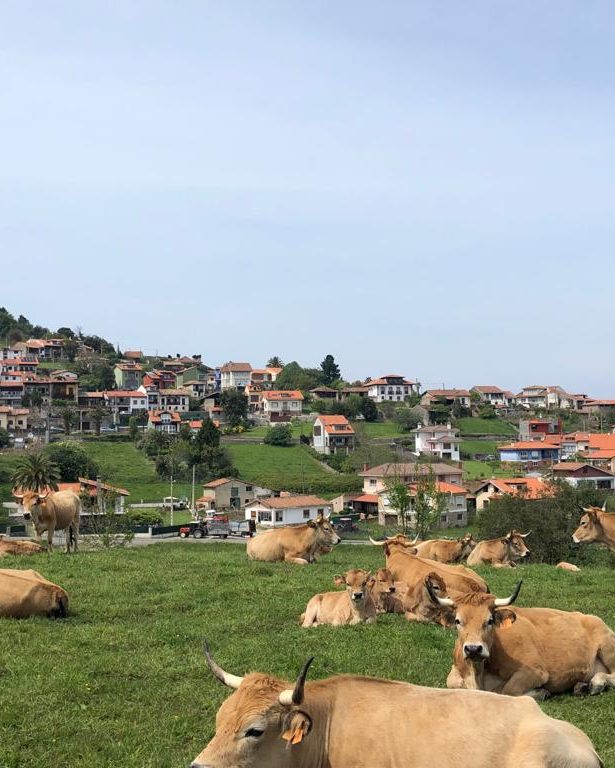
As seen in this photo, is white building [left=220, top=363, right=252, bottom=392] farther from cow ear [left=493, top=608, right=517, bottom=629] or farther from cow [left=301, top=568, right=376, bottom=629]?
cow ear [left=493, top=608, right=517, bottom=629]

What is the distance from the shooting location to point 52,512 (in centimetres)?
2528

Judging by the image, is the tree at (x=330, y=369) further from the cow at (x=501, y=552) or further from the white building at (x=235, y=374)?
the cow at (x=501, y=552)

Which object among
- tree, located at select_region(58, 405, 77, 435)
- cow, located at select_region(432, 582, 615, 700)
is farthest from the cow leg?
tree, located at select_region(58, 405, 77, 435)

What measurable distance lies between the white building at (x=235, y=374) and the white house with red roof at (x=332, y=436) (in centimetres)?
6614

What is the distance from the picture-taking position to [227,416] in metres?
139

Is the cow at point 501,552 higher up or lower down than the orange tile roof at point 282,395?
lower down

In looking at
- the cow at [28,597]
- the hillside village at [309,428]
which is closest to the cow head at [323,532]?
the cow at [28,597]

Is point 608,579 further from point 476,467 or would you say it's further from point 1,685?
point 476,467

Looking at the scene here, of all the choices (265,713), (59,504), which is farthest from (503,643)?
(59,504)

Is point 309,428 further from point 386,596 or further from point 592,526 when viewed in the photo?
point 386,596

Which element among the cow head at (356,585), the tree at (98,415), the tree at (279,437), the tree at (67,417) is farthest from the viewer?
the tree at (98,415)

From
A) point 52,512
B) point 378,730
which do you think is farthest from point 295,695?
point 52,512

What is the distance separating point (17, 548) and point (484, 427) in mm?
127940

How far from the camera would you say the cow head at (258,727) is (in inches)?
235
